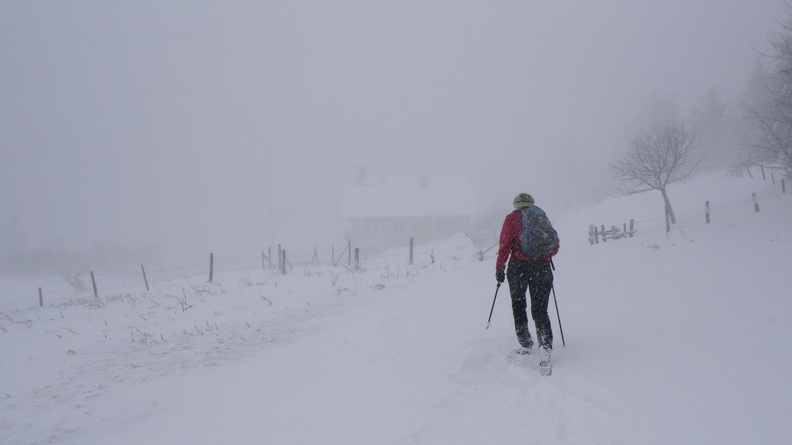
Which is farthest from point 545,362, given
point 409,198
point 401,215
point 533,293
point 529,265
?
point 409,198

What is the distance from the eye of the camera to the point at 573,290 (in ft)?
28.1

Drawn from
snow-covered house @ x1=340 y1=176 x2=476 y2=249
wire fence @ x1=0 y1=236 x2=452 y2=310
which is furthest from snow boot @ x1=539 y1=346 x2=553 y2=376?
snow-covered house @ x1=340 y1=176 x2=476 y2=249

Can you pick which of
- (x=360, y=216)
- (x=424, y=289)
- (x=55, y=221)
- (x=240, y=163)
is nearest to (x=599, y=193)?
(x=360, y=216)

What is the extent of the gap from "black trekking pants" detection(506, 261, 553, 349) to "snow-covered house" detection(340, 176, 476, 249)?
4653 cm

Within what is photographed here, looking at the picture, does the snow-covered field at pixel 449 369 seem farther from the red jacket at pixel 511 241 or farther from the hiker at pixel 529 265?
the red jacket at pixel 511 241

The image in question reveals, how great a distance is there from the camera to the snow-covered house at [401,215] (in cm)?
5325

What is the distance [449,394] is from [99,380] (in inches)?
246

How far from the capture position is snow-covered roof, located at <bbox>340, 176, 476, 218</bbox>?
53406 mm

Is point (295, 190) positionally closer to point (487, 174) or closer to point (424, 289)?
point (487, 174)

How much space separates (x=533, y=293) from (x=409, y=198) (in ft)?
165

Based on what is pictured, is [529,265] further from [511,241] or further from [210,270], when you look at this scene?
[210,270]

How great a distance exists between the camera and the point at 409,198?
55000 mm

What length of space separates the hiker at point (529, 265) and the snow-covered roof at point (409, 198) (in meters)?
47.8

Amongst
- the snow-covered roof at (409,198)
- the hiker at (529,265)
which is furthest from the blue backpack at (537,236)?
the snow-covered roof at (409,198)
